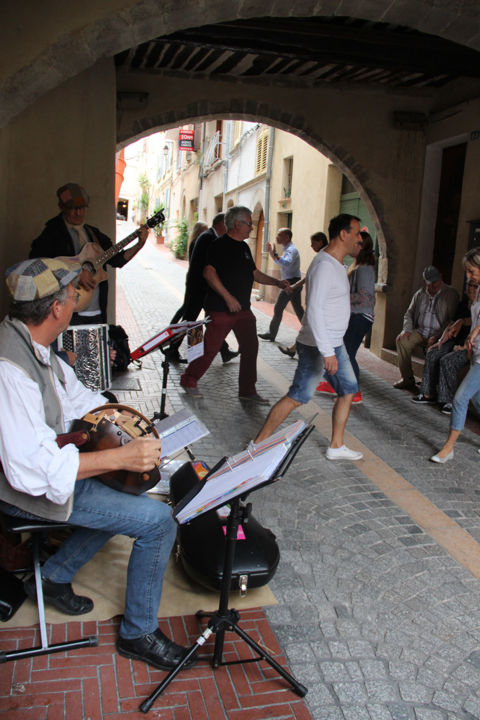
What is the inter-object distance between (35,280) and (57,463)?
73 cm

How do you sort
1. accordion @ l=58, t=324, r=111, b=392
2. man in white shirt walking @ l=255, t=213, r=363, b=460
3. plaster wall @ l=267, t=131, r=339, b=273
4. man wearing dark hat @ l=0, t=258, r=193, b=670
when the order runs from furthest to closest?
1. plaster wall @ l=267, t=131, r=339, b=273
2. man in white shirt walking @ l=255, t=213, r=363, b=460
3. accordion @ l=58, t=324, r=111, b=392
4. man wearing dark hat @ l=0, t=258, r=193, b=670

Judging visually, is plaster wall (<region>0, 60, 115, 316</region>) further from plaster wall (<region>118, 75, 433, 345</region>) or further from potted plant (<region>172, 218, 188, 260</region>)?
potted plant (<region>172, 218, 188, 260</region>)

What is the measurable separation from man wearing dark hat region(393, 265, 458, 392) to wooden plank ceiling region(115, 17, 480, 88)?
2.79m

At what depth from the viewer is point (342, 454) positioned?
5.32m

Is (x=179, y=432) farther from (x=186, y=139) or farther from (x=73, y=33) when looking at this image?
(x=186, y=139)

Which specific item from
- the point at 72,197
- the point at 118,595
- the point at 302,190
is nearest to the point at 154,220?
the point at 72,197

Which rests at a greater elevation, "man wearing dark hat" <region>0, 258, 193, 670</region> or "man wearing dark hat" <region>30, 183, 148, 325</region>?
"man wearing dark hat" <region>30, 183, 148, 325</region>

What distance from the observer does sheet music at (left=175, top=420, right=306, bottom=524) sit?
2184 mm

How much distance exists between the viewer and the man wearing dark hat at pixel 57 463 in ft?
7.58

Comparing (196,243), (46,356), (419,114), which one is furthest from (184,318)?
(46,356)

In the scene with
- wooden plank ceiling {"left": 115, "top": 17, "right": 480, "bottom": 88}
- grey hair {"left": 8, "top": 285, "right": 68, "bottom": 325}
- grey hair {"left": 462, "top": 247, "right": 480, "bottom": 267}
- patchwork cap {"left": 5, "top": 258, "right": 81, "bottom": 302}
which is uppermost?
wooden plank ceiling {"left": 115, "top": 17, "right": 480, "bottom": 88}

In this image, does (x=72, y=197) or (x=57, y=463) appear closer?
(x=57, y=463)

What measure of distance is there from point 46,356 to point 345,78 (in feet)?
28.7

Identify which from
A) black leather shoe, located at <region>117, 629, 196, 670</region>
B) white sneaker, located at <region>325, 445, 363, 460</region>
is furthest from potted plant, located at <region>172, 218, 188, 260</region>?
black leather shoe, located at <region>117, 629, 196, 670</region>
